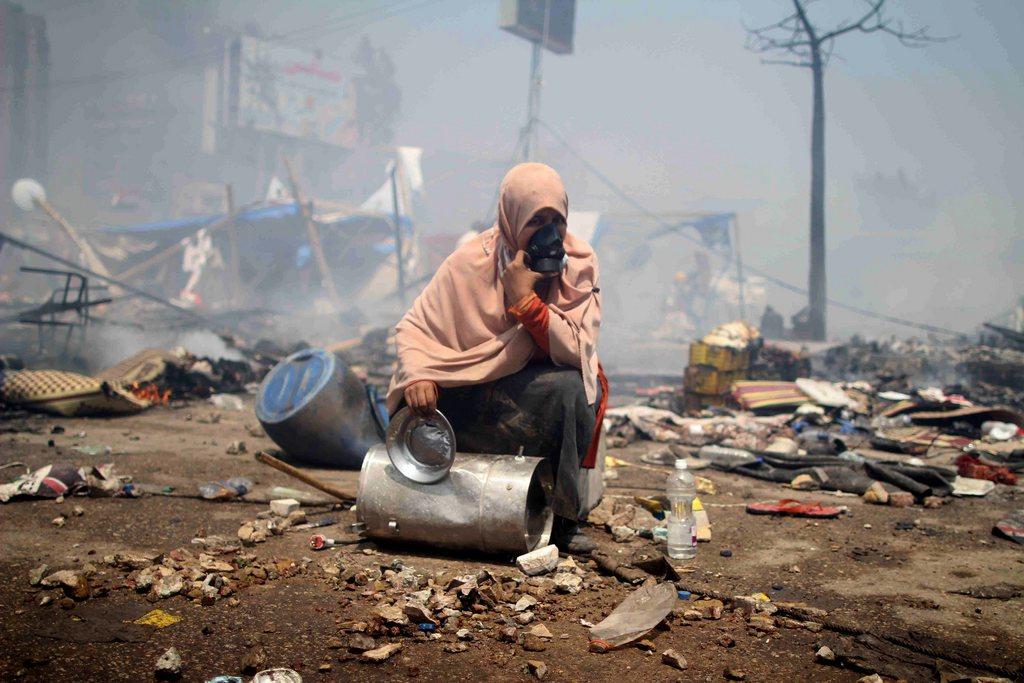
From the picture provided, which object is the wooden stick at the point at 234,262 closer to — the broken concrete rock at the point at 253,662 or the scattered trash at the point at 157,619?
the scattered trash at the point at 157,619

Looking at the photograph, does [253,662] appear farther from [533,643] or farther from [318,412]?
[318,412]

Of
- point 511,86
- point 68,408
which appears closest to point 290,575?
point 68,408

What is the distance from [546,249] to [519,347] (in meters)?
0.44

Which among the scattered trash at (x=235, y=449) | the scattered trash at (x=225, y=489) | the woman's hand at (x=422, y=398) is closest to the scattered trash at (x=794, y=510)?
the woman's hand at (x=422, y=398)

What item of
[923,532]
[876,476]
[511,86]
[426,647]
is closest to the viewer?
[426,647]

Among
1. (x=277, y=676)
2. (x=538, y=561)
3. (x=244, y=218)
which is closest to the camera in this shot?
(x=277, y=676)

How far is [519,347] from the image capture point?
135 inches

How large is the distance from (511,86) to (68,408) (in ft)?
93.6

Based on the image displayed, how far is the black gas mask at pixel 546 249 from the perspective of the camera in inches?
136

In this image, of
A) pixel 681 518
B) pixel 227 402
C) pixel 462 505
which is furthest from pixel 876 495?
pixel 227 402

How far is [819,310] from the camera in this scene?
54.3 feet

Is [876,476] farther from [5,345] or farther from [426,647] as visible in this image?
[5,345]

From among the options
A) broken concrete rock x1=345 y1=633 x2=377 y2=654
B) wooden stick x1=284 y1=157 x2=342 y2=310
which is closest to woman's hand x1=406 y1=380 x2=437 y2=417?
broken concrete rock x1=345 y1=633 x2=377 y2=654

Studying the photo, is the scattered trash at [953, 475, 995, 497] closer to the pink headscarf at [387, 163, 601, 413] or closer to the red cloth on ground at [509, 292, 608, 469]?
the pink headscarf at [387, 163, 601, 413]
